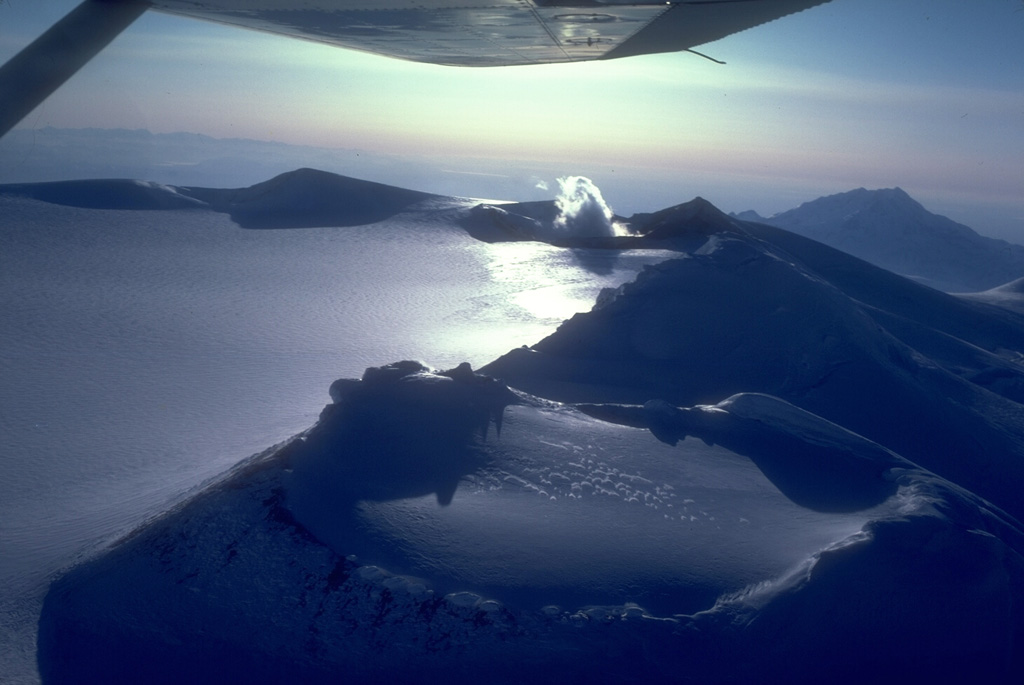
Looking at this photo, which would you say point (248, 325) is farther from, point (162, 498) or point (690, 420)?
point (690, 420)

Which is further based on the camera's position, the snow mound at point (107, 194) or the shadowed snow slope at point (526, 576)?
the snow mound at point (107, 194)

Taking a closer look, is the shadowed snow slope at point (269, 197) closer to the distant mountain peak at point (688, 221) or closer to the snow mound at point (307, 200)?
the snow mound at point (307, 200)

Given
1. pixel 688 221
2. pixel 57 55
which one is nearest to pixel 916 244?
pixel 688 221

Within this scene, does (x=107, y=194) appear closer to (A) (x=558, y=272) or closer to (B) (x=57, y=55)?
(A) (x=558, y=272)

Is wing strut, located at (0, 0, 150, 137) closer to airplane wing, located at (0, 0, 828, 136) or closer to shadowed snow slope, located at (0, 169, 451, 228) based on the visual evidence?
airplane wing, located at (0, 0, 828, 136)

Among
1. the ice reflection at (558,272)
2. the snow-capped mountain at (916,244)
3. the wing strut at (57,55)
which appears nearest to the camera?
the wing strut at (57,55)

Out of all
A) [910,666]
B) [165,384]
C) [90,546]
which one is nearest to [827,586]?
[910,666]

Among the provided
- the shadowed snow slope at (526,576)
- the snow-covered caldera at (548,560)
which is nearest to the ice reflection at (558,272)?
the snow-covered caldera at (548,560)
